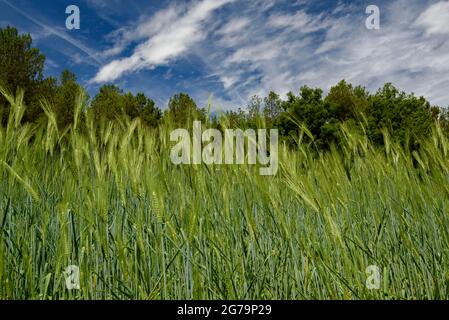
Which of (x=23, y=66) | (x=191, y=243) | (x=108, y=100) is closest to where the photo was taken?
(x=191, y=243)

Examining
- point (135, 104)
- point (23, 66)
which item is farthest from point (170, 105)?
point (23, 66)

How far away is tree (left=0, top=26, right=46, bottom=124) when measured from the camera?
1461 centimetres

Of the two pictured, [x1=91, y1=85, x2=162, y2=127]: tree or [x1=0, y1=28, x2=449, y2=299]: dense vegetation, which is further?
[x1=91, y1=85, x2=162, y2=127]: tree

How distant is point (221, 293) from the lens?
1.17m

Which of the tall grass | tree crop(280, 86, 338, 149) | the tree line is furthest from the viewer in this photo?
tree crop(280, 86, 338, 149)

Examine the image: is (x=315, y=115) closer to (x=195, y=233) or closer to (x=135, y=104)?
(x=135, y=104)

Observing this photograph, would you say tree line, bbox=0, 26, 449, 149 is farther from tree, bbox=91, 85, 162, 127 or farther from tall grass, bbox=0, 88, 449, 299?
tall grass, bbox=0, 88, 449, 299

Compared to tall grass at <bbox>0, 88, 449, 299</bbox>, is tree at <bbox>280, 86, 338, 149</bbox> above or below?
above

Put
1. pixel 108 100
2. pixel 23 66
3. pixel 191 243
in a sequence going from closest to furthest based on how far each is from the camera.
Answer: pixel 191 243, pixel 23 66, pixel 108 100

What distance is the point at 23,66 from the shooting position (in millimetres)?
15047

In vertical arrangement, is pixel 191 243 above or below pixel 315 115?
below

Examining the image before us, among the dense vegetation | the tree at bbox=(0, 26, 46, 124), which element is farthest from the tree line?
the dense vegetation
